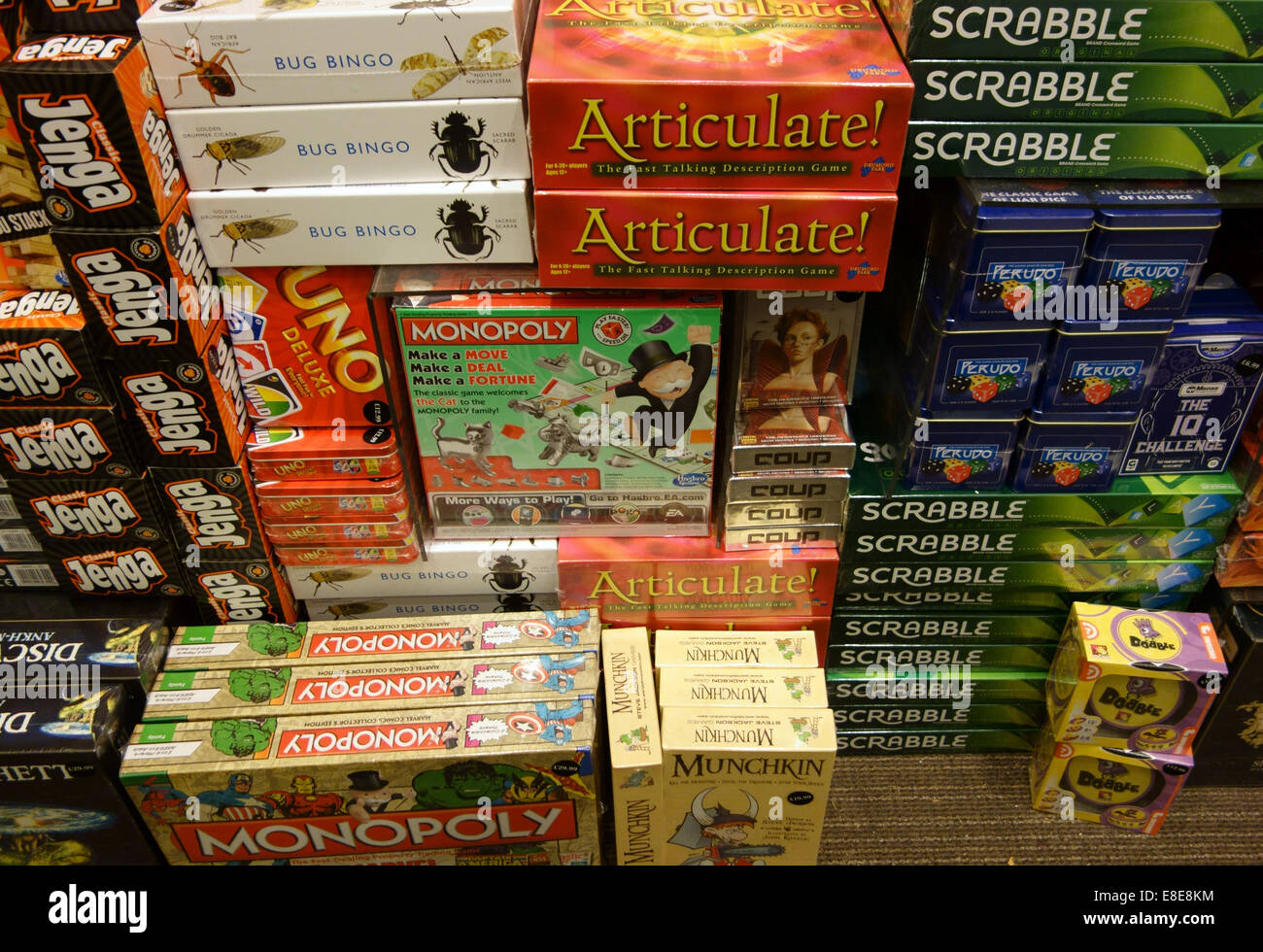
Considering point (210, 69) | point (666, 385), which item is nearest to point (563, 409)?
point (666, 385)

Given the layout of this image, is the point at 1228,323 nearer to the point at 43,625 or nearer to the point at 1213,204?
the point at 1213,204

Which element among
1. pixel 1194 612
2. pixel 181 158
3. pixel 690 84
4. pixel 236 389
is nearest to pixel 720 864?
pixel 1194 612

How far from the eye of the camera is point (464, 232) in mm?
2402

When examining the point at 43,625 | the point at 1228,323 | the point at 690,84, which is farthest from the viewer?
the point at 43,625

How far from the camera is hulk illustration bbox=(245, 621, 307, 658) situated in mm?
2900

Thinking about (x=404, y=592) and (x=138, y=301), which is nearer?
(x=138, y=301)

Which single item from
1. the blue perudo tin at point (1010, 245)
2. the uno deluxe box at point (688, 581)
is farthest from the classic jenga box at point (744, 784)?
the blue perudo tin at point (1010, 245)

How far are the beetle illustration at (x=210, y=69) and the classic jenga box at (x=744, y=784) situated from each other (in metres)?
1.86

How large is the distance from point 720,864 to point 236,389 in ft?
6.21

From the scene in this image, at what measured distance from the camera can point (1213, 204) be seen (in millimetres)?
2301

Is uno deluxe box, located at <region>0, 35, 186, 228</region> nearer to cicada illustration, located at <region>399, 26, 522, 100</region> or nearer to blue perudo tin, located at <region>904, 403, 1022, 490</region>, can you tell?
cicada illustration, located at <region>399, 26, 522, 100</region>

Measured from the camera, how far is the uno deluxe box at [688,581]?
9.43 ft

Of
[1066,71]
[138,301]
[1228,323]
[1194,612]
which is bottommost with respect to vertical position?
[1194,612]

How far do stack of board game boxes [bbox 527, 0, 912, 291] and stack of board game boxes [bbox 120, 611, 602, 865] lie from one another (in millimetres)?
1132
